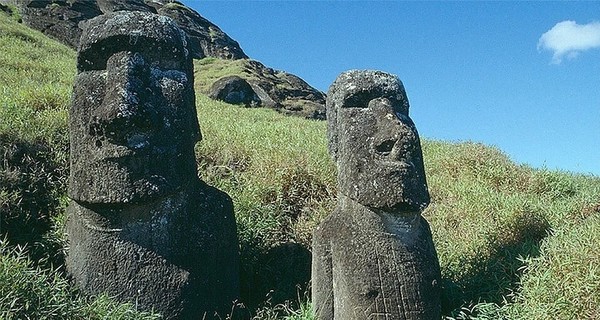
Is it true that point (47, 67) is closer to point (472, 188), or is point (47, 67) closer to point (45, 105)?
point (45, 105)

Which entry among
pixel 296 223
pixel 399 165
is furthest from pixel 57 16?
pixel 399 165

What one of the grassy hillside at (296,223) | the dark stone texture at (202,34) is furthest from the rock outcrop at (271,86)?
the grassy hillside at (296,223)

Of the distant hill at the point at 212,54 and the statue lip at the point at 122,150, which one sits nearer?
the statue lip at the point at 122,150

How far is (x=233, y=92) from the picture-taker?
825 inches

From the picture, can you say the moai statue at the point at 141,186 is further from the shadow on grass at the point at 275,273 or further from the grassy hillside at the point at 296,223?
the shadow on grass at the point at 275,273

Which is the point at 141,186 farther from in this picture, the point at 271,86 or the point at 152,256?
the point at 271,86

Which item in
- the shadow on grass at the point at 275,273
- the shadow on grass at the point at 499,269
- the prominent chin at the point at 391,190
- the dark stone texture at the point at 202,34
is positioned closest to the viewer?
the prominent chin at the point at 391,190

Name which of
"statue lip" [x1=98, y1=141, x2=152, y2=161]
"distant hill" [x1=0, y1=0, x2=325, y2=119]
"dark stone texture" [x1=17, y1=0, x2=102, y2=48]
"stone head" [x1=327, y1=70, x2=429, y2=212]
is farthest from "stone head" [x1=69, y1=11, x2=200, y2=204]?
"dark stone texture" [x1=17, y1=0, x2=102, y2=48]

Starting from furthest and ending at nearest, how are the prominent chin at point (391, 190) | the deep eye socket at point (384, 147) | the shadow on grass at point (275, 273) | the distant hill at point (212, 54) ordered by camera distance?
the distant hill at point (212, 54), the shadow on grass at point (275, 273), the deep eye socket at point (384, 147), the prominent chin at point (391, 190)

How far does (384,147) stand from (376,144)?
0.06 metres

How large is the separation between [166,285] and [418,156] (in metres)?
1.85

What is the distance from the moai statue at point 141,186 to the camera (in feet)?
14.8

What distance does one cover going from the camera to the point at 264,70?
3103 cm

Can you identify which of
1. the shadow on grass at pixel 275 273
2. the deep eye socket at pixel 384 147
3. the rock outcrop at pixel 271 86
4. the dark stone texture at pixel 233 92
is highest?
the rock outcrop at pixel 271 86
